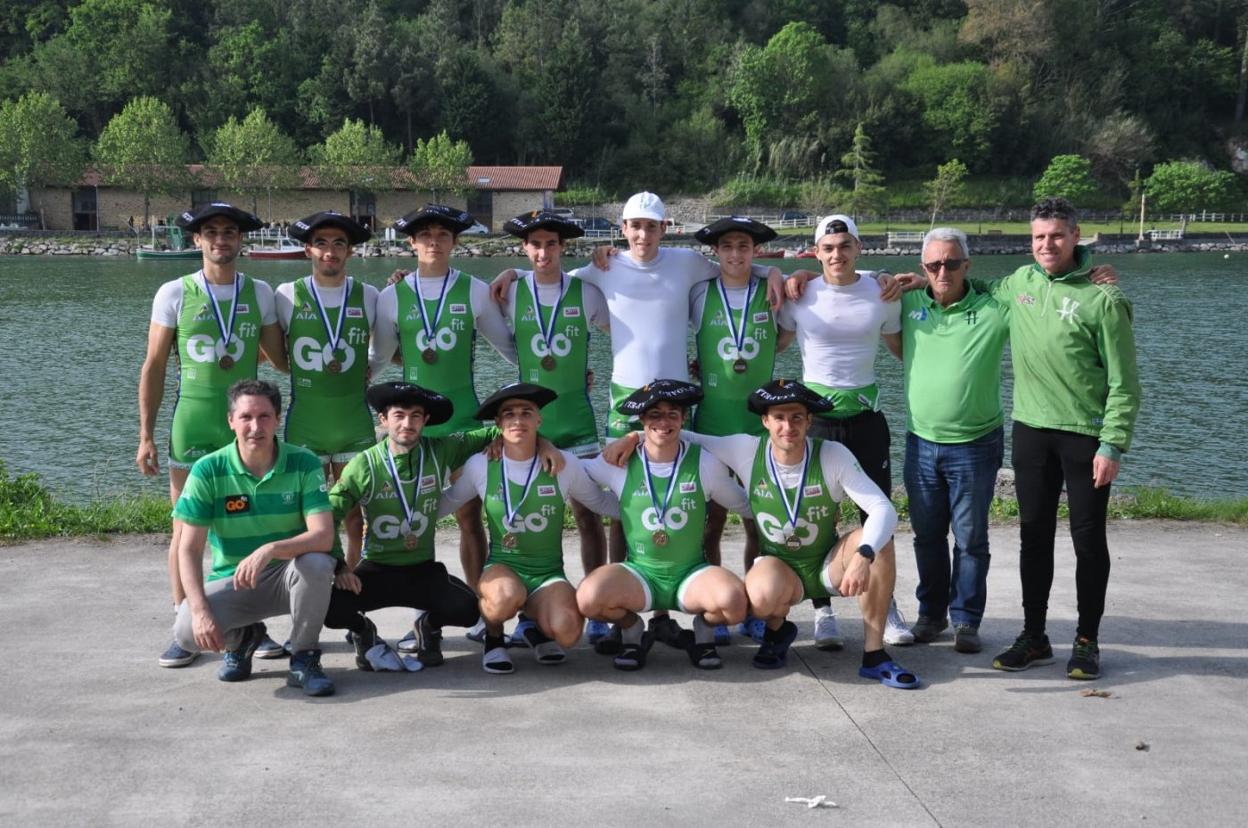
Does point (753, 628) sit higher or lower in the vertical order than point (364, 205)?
lower

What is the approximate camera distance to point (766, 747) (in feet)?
17.0

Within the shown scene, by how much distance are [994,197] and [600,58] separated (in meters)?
37.8

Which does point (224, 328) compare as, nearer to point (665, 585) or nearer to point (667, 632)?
point (665, 585)

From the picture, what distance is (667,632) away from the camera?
6367 mm

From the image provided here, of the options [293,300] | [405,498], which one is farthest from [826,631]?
[293,300]

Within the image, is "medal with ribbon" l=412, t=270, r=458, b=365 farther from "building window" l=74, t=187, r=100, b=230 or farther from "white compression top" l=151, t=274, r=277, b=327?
"building window" l=74, t=187, r=100, b=230

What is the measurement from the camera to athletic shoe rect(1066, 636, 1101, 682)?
603 centimetres

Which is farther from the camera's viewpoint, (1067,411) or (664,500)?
(664,500)

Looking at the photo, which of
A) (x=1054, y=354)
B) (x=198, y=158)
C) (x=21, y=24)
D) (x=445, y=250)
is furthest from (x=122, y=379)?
(x=21, y=24)

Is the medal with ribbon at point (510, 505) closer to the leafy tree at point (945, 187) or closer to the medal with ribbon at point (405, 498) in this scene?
the medal with ribbon at point (405, 498)

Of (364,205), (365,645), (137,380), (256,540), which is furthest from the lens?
(364,205)

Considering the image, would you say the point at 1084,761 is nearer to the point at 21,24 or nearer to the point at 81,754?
the point at 81,754

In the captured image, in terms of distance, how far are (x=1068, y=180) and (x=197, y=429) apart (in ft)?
323

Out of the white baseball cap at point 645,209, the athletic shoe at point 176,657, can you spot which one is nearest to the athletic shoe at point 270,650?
the athletic shoe at point 176,657
